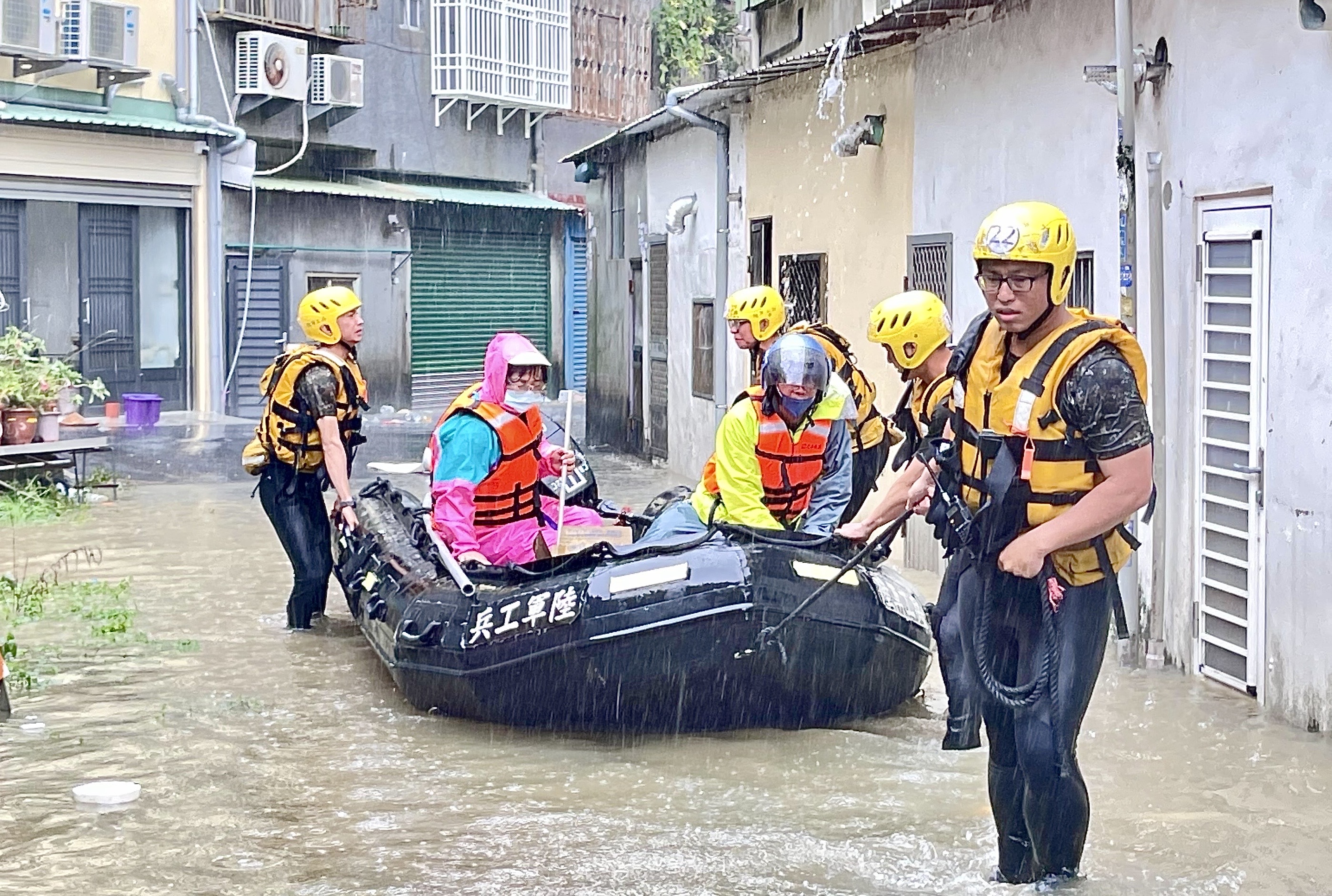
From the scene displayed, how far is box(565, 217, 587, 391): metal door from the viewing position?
29.9 meters

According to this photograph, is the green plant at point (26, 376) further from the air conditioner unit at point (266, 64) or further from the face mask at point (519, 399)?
the air conditioner unit at point (266, 64)

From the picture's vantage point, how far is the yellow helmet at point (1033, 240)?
4578 mm

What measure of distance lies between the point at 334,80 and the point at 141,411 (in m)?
6.84

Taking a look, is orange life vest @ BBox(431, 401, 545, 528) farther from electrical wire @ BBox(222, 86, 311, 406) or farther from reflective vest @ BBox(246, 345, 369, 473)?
electrical wire @ BBox(222, 86, 311, 406)

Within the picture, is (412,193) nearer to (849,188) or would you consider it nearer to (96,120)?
(96,120)

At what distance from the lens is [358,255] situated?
2547 cm

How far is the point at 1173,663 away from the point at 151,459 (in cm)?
1159

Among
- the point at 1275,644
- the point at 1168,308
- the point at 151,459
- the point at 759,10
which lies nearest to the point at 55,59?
the point at 151,459

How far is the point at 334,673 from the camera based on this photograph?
28.1ft

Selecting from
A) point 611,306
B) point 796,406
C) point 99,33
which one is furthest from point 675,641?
point 99,33

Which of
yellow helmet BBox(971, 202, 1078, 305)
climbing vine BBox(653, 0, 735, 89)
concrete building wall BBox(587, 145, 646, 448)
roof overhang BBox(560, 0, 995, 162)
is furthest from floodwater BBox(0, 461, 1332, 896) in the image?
climbing vine BBox(653, 0, 735, 89)

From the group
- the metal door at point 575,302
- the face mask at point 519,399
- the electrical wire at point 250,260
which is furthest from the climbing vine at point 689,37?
the face mask at point 519,399

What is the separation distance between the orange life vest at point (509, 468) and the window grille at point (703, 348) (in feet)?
24.9

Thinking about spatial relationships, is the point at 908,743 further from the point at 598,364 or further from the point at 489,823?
the point at 598,364
